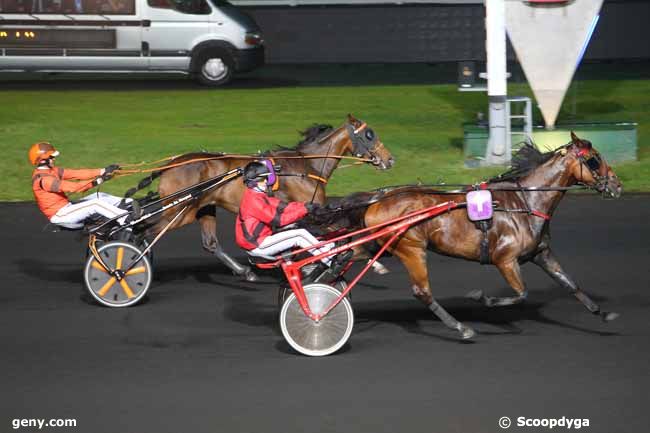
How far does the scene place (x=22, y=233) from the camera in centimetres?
1215

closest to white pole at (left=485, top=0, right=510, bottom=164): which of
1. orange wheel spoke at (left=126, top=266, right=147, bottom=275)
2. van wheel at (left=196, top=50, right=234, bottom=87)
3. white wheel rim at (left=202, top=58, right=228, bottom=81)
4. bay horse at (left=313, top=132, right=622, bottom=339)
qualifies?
bay horse at (left=313, top=132, right=622, bottom=339)

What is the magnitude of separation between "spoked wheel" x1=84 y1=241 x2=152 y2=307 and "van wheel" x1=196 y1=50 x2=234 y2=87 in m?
12.4

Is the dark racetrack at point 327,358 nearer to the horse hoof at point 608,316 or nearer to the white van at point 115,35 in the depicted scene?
the horse hoof at point 608,316

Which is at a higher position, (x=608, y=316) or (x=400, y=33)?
(x=400, y=33)

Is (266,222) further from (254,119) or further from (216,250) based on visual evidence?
(254,119)

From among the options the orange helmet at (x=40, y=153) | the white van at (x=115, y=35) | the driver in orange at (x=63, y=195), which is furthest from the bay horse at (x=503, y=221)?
the white van at (x=115, y=35)

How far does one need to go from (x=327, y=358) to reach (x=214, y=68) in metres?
14.3

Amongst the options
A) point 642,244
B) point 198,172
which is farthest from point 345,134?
point 642,244

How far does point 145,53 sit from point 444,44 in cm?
711

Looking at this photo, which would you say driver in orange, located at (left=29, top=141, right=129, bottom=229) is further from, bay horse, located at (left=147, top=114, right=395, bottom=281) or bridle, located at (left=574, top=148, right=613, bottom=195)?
bridle, located at (left=574, top=148, right=613, bottom=195)

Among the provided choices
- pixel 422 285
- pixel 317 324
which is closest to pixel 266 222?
pixel 317 324

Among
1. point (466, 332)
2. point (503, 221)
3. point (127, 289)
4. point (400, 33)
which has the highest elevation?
point (400, 33)

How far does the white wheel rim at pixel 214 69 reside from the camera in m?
21.1

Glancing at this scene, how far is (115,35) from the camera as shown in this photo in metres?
20.2
